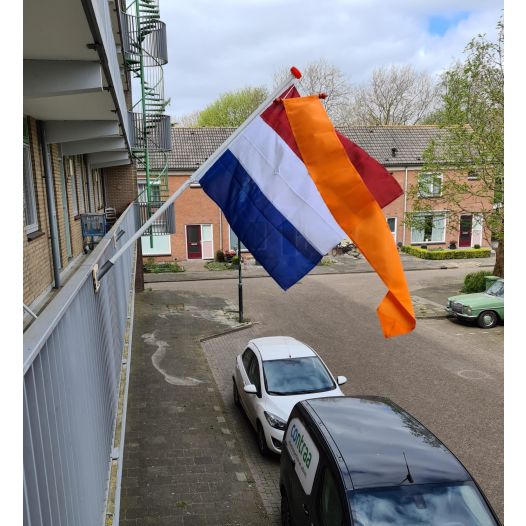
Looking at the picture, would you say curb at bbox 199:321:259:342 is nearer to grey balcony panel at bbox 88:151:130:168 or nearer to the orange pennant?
grey balcony panel at bbox 88:151:130:168

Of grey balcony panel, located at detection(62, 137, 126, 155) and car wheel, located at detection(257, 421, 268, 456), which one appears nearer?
car wheel, located at detection(257, 421, 268, 456)

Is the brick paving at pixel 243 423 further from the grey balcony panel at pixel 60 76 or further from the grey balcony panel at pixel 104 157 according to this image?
the grey balcony panel at pixel 104 157

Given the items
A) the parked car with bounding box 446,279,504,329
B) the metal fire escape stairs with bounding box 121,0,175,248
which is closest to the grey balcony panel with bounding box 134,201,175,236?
the metal fire escape stairs with bounding box 121,0,175,248

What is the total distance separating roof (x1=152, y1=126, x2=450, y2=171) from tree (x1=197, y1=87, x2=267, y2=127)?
1739 centimetres

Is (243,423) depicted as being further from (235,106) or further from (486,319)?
(235,106)

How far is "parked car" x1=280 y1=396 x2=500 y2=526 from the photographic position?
15.7 feet

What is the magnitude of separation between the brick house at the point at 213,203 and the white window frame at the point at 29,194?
21059mm

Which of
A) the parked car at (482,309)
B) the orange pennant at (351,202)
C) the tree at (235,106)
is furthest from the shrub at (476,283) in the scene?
the tree at (235,106)

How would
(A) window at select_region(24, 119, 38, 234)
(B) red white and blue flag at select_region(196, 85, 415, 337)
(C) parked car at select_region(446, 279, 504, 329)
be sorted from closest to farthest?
(B) red white and blue flag at select_region(196, 85, 415, 337) → (A) window at select_region(24, 119, 38, 234) → (C) parked car at select_region(446, 279, 504, 329)

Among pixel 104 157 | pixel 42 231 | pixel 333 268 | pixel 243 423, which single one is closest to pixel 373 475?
pixel 243 423

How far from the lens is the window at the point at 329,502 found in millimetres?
4910

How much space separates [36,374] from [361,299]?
1990 centimetres

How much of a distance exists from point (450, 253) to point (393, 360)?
19.3 meters

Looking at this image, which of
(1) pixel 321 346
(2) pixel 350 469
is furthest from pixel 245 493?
(1) pixel 321 346
